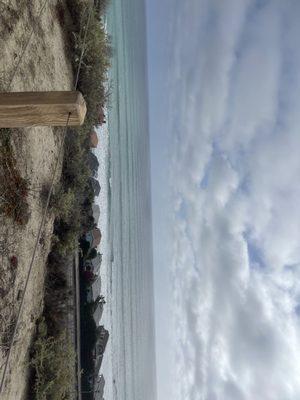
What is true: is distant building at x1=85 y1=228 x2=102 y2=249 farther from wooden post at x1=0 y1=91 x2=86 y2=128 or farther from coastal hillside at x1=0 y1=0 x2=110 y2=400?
wooden post at x1=0 y1=91 x2=86 y2=128

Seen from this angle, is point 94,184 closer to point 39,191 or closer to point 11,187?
point 39,191

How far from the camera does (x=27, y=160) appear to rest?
6109 millimetres

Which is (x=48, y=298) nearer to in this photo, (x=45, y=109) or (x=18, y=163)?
(x=18, y=163)

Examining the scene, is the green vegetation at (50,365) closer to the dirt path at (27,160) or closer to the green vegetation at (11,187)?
the dirt path at (27,160)

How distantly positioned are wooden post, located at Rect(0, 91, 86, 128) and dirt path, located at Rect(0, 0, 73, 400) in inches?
79.6

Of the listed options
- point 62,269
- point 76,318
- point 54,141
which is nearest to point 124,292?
point 76,318

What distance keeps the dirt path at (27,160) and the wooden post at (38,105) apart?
6.63 feet

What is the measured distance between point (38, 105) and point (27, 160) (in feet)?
9.73

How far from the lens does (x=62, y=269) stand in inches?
309

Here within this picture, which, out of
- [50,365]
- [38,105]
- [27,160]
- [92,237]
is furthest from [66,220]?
[38,105]

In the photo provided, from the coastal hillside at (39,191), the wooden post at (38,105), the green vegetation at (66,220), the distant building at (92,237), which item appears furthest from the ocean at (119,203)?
the wooden post at (38,105)

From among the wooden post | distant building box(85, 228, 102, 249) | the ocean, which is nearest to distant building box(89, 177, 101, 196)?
distant building box(85, 228, 102, 249)

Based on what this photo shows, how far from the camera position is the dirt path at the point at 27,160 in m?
5.39

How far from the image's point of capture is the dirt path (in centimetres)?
539
